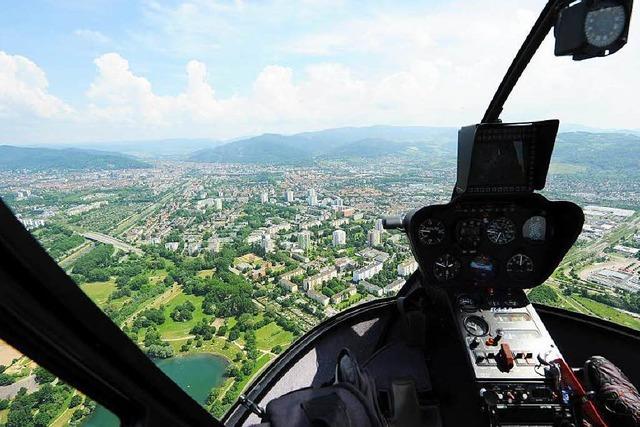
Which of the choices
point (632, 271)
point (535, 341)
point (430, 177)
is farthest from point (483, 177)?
point (430, 177)

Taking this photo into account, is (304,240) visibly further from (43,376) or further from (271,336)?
(43,376)

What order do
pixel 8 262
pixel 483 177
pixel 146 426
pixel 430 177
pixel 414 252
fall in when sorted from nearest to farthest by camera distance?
1. pixel 8 262
2. pixel 146 426
3. pixel 483 177
4. pixel 414 252
5. pixel 430 177

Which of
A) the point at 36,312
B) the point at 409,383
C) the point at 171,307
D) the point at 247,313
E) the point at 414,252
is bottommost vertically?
the point at 247,313

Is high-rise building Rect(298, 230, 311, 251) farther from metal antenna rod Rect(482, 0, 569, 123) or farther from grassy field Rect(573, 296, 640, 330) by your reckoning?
metal antenna rod Rect(482, 0, 569, 123)

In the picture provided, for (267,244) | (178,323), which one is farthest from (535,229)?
(267,244)

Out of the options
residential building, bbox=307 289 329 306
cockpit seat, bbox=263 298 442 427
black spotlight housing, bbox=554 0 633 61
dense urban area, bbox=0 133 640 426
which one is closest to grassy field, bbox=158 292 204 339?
dense urban area, bbox=0 133 640 426

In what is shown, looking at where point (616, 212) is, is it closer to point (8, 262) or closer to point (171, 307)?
point (171, 307)
